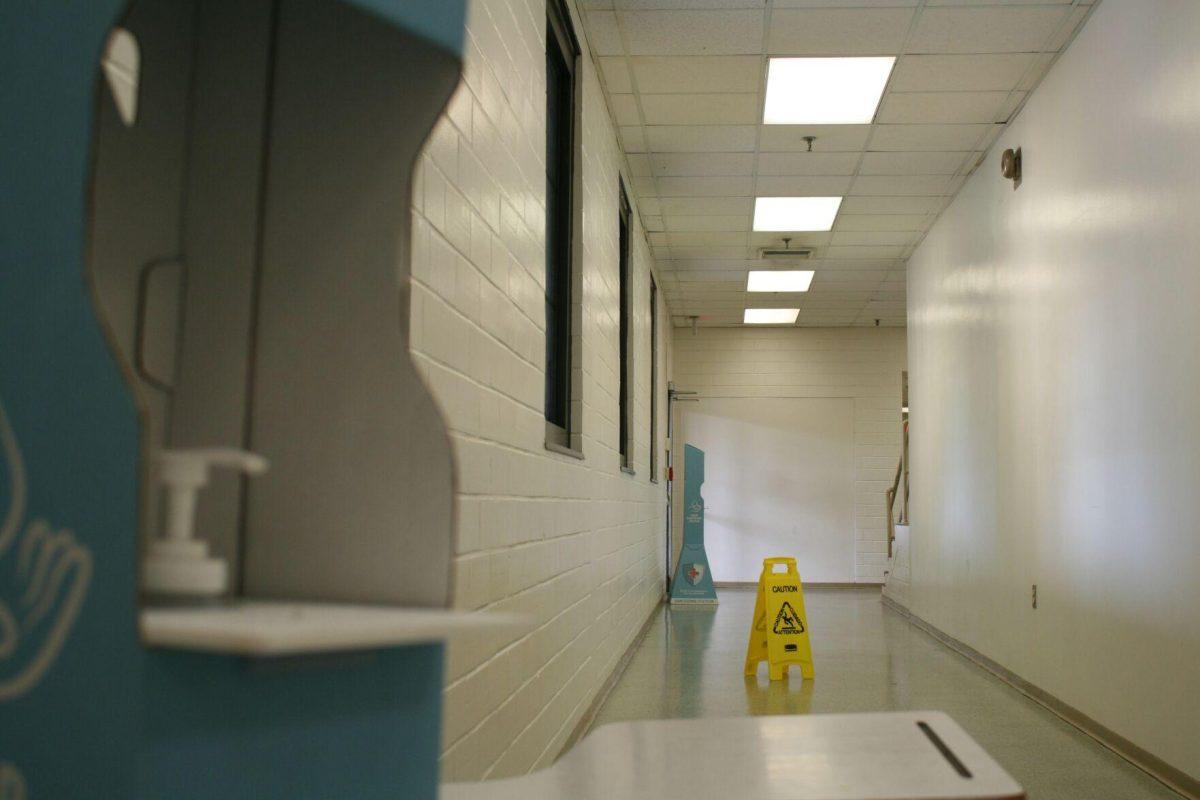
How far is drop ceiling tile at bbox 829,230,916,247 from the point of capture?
25.3ft

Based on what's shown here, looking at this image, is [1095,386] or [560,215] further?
[560,215]

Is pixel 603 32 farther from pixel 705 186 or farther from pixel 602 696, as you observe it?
pixel 602 696

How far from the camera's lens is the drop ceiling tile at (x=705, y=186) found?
6.57 metres

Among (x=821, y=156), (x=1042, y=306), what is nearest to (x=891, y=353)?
(x=821, y=156)

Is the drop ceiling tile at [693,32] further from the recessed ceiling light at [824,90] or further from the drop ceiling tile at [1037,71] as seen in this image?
the drop ceiling tile at [1037,71]

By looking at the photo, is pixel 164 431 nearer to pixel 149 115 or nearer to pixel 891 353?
pixel 149 115

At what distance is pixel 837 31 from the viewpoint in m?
4.50

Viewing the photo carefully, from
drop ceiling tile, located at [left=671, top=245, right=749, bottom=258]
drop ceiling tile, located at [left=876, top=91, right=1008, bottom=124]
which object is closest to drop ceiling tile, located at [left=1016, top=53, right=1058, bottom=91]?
drop ceiling tile, located at [left=876, top=91, right=1008, bottom=124]

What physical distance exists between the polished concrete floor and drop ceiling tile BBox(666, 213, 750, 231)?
292 cm

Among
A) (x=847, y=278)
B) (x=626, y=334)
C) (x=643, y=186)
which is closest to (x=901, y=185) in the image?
(x=643, y=186)

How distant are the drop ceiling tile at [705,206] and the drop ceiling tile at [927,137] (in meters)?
1.26

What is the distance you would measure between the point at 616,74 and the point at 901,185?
7.92ft

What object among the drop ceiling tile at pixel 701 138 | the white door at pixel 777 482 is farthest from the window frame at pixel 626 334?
the white door at pixel 777 482

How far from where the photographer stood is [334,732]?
0.79m
